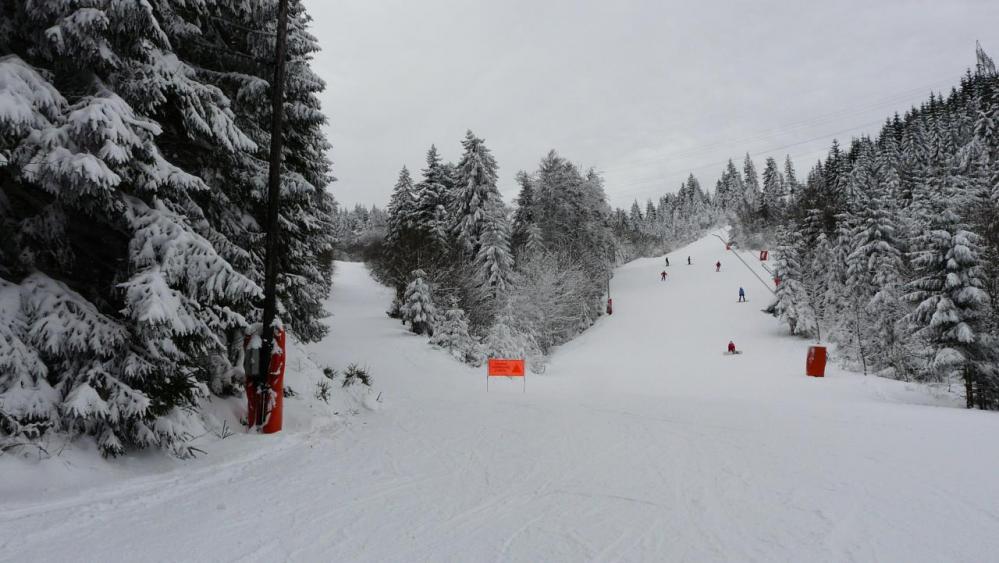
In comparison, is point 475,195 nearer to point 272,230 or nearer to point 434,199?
point 434,199

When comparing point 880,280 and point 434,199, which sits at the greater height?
point 434,199

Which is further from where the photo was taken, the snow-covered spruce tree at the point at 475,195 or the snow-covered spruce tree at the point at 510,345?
the snow-covered spruce tree at the point at 475,195

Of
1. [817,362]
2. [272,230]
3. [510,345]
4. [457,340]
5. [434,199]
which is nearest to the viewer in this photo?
[272,230]

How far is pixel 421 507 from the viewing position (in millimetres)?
4738

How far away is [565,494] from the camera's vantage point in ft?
16.8

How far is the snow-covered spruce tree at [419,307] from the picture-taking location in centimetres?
2620

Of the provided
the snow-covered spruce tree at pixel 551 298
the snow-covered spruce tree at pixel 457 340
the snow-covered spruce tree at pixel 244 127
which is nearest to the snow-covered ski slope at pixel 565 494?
the snow-covered spruce tree at pixel 244 127

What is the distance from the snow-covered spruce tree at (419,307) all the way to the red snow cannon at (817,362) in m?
18.2

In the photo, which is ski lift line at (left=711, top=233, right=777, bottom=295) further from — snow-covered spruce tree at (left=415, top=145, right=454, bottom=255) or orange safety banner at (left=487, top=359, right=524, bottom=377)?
orange safety banner at (left=487, top=359, right=524, bottom=377)

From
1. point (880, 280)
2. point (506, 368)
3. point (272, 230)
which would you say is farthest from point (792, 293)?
point (272, 230)

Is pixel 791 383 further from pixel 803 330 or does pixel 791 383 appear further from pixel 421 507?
pixel 421 507

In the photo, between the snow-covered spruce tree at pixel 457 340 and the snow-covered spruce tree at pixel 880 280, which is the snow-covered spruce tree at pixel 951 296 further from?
Answer: the snow-covered spruce tree at pixel 457 340

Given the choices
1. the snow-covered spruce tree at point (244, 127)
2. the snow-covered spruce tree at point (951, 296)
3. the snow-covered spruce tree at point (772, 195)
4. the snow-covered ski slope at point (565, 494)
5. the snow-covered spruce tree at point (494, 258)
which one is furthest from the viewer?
the snow-covered spruce tree at point (772, 195)

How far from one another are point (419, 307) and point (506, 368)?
10296 millimetres
